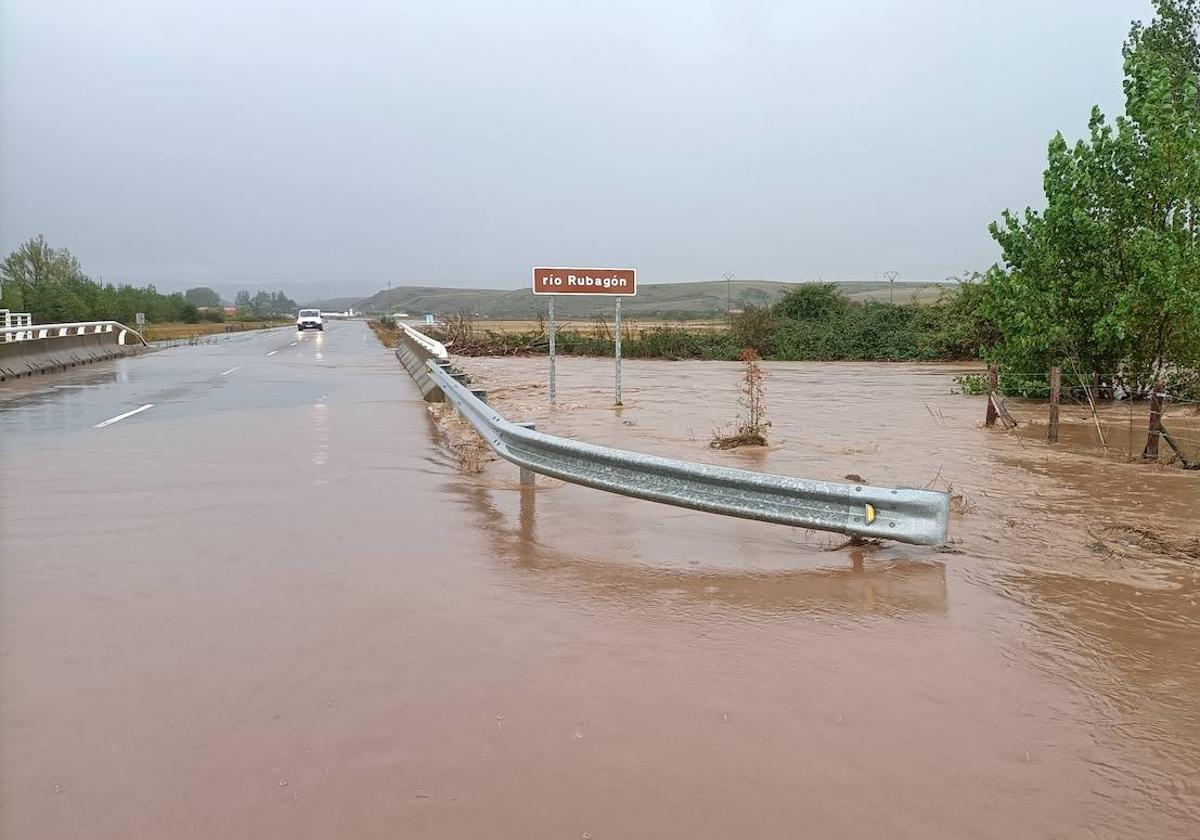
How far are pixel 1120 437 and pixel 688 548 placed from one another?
9541mm

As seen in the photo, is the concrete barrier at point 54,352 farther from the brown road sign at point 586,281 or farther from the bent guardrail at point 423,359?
the brown road sign at point 586,281

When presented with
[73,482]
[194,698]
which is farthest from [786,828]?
[73,482]

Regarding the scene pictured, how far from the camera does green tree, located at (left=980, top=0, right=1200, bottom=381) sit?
12.6 meters

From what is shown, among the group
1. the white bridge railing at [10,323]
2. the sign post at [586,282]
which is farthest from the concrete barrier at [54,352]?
the sign post at [586,282]

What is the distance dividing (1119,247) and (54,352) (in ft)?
85.7

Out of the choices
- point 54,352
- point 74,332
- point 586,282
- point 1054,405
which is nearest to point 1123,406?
point 1054,405

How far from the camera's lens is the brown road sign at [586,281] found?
17.5 metres

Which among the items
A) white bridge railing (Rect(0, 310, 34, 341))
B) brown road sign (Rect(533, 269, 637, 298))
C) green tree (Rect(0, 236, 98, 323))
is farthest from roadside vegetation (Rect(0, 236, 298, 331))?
brown road sign (Rect(533, 269, 637, 298))

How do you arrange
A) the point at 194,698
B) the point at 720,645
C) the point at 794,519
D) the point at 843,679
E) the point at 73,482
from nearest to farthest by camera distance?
the point at 194,698 → the point at 843,679 → the point at 720,645 → the point at 794,519 → the point at 73,482

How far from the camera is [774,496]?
6.35 m

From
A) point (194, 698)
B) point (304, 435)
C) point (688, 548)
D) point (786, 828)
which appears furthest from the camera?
point (304, 435)

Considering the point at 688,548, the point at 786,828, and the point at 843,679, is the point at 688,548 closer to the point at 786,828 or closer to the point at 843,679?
the point at 843,679

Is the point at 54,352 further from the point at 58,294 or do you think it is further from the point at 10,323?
the point at 58,294

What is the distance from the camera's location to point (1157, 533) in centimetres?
744
